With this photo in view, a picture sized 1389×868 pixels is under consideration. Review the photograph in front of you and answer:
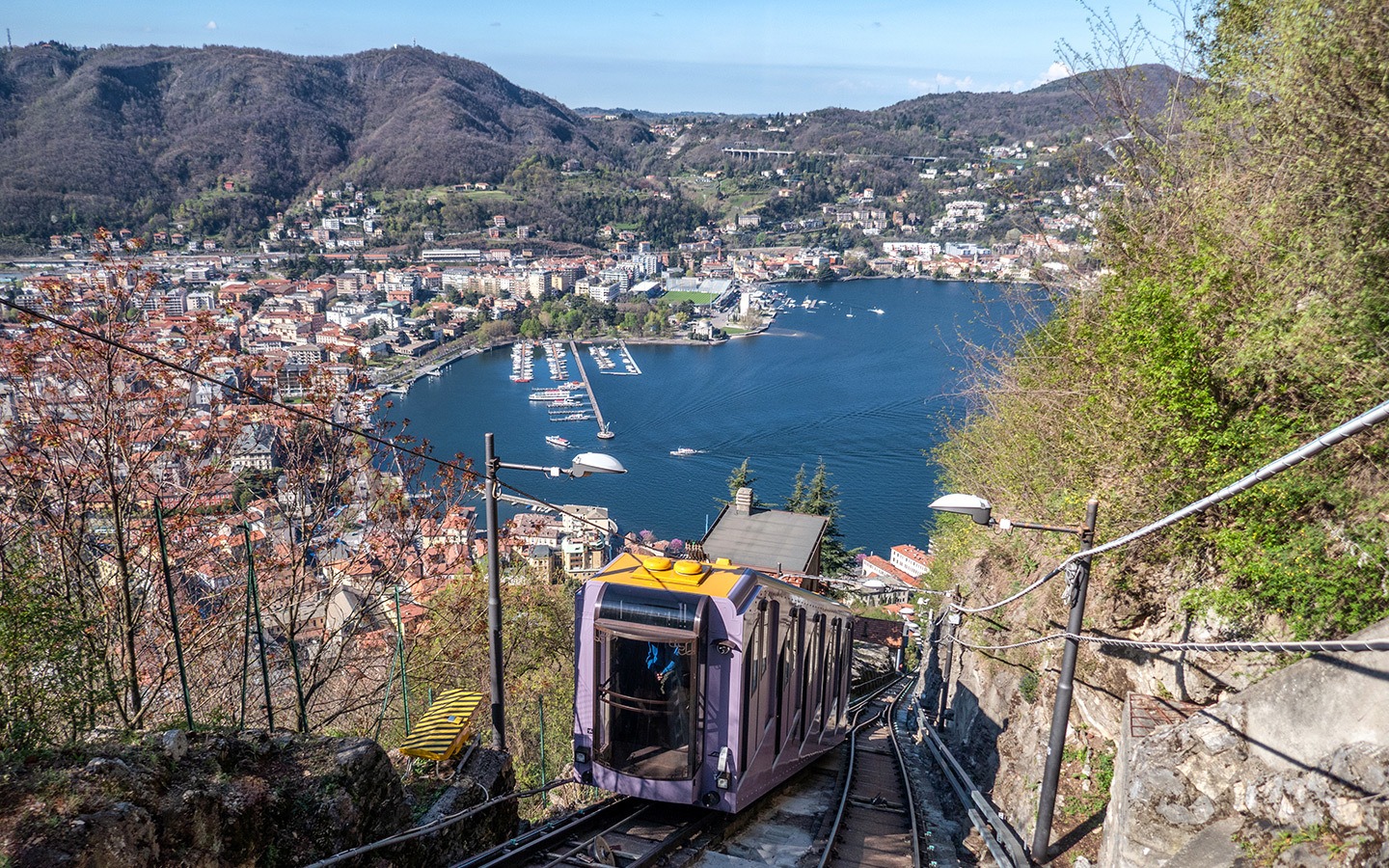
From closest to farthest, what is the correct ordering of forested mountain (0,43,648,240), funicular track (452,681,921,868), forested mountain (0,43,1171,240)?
1. funicular track (452,681,921,868)
2. forested mountain (0,43,648,240)
3. forested mountain (0,43,1171,240)

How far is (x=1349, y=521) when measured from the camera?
479 centimetres

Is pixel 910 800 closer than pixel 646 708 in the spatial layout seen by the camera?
No

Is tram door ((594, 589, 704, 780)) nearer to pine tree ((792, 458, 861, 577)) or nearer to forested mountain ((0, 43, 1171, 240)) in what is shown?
pine tree ((792, 458, 861, 577))

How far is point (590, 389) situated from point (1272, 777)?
59.4m

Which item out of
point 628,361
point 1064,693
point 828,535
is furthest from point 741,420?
point 1064,693

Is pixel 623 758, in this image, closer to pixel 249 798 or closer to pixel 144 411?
pixel 249 798

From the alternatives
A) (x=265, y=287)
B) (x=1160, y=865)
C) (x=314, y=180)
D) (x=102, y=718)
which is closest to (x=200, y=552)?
(x=102, y=718)

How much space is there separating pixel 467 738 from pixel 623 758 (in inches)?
43.6

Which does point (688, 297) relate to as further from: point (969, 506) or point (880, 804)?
point (969, 506)

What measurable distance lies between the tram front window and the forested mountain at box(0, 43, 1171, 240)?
6935cm

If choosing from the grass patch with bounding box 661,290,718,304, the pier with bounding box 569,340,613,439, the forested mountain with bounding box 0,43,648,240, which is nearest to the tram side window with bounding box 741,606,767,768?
the pier with bounding box 569,340,613,439

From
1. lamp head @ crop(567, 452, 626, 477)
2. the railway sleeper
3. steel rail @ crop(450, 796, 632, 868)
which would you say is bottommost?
the railway sleeper

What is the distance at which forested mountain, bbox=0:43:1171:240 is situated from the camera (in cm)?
9331

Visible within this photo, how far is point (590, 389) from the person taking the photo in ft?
204
